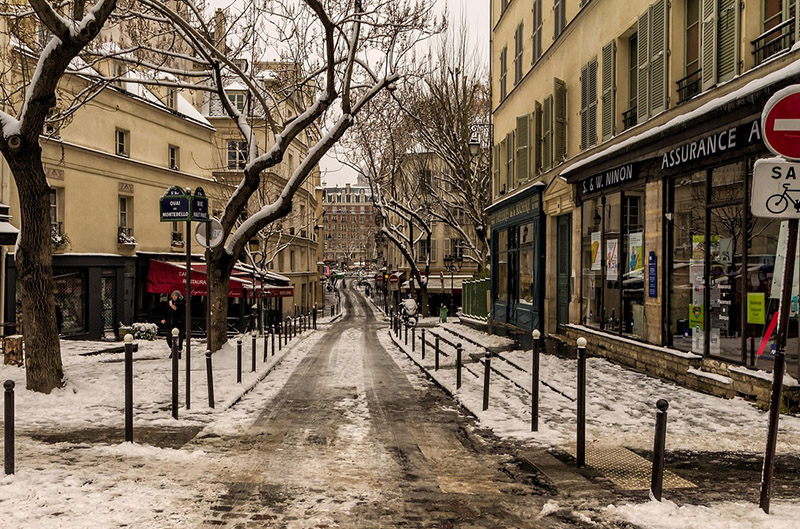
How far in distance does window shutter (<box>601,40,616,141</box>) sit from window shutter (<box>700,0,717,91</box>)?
11.7ft

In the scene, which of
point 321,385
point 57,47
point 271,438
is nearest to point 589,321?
point 321,385

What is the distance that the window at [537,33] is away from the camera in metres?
19.1

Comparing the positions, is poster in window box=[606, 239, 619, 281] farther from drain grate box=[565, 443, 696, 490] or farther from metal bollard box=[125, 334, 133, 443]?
metal bollard box=[125, 334, 133, 443]

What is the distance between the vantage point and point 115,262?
2561cm

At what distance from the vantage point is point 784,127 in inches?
175

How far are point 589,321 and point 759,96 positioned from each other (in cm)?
799

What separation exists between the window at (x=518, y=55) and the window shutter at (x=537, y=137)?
2.82m

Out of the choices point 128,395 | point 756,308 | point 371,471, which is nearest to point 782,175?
point 371,471

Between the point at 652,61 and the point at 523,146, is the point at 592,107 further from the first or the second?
the point at 523,146

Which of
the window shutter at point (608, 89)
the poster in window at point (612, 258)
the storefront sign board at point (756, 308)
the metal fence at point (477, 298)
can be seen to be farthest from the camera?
the metal fence at point (477, 298)

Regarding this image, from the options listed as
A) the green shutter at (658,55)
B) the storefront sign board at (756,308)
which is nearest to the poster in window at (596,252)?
the green shutter at (658,55)

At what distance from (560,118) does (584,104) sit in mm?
1536

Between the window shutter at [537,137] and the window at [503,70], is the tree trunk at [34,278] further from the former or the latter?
the window at [503,70]

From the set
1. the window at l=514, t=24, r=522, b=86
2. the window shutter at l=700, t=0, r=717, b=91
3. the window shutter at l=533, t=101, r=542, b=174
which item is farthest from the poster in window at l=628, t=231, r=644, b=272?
the window at l=514, t=24, r=522, b=86
